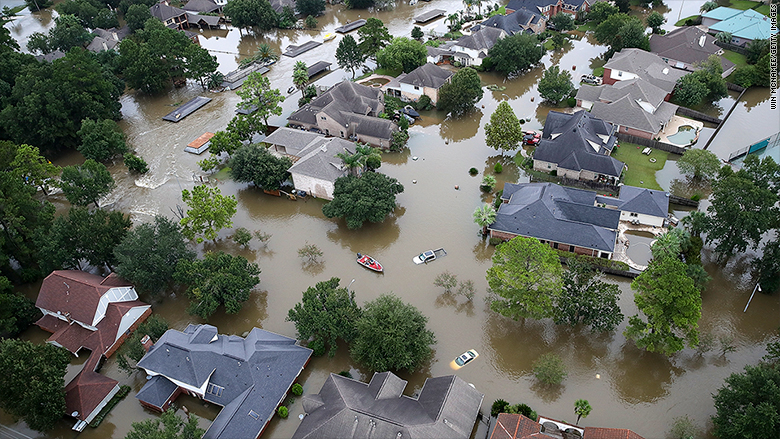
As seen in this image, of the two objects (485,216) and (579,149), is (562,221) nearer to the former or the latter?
(485,216)

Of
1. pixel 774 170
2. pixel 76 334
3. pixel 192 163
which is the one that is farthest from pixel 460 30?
pixel 76 334

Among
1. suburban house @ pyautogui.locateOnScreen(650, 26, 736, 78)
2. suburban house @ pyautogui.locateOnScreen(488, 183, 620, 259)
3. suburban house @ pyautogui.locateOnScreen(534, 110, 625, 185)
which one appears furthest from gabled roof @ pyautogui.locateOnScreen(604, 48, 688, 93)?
suburban house @ pyautogui.locateOnScreen(488, 183, 620, 259)

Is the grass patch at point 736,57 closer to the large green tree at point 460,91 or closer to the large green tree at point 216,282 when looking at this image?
the large green tree at point 460,91

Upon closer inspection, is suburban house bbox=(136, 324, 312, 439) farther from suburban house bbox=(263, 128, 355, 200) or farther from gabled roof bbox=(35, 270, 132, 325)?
suburban house bbox=(263, 128, 355, 200)

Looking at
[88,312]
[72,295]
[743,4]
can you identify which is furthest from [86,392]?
[743,4]

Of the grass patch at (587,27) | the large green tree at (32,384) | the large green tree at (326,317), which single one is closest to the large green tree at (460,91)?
the large green tree at (326,317)

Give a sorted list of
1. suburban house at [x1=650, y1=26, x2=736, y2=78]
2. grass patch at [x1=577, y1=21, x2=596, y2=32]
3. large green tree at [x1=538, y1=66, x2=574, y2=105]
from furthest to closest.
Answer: grass patch at [x1=577, y1=21, x2=596, y2=32] → suburban house at [x1=650, y1=26, x2=736, y2=78] → large green tree at [x1=538, y1=66, x2=574, y2=105]

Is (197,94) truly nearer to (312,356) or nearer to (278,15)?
(278,15)
